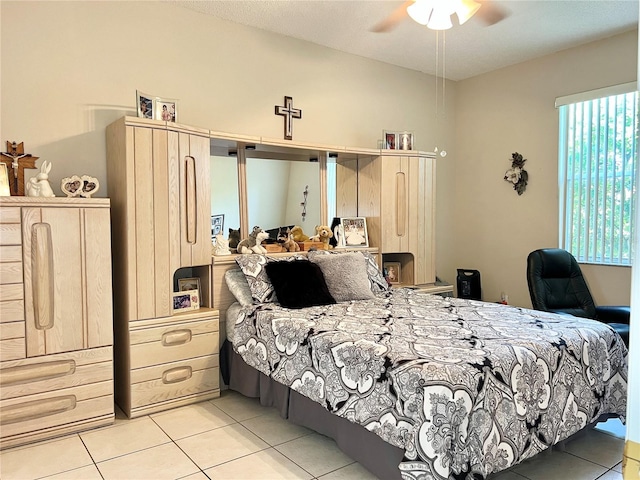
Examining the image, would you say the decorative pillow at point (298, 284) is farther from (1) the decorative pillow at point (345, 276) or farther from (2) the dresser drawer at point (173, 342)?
(2) the dresser drawer at point (173, 342)

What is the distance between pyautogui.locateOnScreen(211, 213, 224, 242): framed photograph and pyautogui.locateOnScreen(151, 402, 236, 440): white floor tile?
4.07 feet

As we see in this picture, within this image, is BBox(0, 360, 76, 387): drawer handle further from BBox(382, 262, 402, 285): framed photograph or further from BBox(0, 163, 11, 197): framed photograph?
BBox(382, 262, 402, 285): framed photograph

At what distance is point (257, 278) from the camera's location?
10.5 feet

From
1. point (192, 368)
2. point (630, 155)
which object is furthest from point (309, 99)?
point (630, 155)

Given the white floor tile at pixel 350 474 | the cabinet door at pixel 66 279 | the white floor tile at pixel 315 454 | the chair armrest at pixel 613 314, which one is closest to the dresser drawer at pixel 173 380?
the cabinet door at pixel 66 279

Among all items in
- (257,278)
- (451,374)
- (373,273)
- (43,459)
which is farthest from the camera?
(373,273)

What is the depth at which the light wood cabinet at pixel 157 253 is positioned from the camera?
2852mm

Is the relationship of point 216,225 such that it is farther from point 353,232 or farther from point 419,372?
point 419,372

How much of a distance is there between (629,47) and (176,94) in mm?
3678

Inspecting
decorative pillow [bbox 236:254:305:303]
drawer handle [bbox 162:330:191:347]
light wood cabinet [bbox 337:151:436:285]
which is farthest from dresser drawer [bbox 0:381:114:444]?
light wood cabinet [bbox 337:151:436:285]

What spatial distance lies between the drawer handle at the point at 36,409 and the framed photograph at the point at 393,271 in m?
2.78

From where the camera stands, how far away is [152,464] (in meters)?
2.31

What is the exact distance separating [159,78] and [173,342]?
6.24 feet

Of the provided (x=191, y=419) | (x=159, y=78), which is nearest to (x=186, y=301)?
(x=191, y=419)
